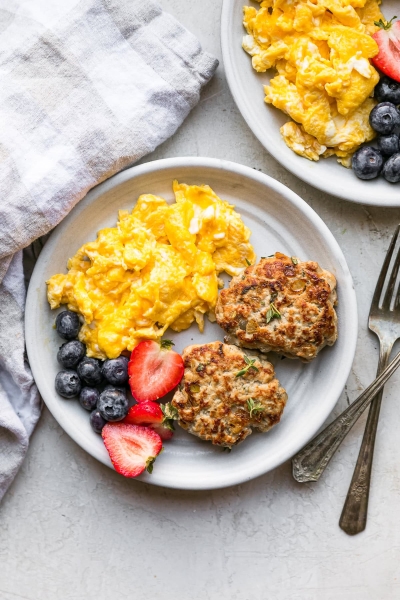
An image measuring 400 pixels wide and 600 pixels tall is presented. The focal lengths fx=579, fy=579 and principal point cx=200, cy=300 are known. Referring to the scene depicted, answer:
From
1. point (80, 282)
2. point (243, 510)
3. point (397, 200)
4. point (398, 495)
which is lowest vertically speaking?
point (398, 495)

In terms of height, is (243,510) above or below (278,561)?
above

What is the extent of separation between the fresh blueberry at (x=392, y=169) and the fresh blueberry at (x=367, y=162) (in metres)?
0.03

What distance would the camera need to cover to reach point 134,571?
2713 millimetres

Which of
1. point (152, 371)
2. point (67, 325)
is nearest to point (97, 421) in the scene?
point (152, 371)

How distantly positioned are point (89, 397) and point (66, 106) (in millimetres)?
1235

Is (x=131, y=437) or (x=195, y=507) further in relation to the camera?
(x=195, y=507)

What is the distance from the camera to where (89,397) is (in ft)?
8.14

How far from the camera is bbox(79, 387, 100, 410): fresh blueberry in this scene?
8.14 ft

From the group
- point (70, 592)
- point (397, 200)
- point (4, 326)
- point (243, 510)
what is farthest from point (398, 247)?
point (70, 592)

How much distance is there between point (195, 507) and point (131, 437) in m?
0.55

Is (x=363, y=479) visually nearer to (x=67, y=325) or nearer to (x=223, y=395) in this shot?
(x=223, y=395)

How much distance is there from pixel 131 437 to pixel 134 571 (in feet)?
2.45

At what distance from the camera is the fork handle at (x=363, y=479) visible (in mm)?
2625

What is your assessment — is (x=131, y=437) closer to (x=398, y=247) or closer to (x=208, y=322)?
(x=208, y=322)
